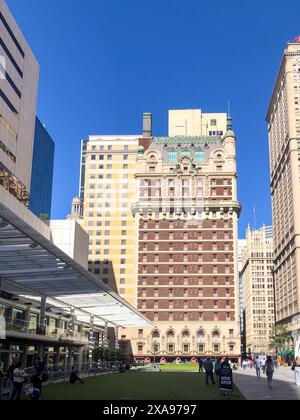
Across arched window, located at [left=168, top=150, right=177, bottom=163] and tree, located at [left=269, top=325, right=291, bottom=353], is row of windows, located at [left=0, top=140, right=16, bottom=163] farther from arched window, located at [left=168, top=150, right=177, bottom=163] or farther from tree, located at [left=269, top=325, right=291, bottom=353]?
tree, located at [left=269, top=325, right=291, bottom=353]

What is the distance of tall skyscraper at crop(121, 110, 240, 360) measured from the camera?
102m

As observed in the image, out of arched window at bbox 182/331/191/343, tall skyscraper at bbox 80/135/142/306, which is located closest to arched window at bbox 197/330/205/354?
arched window at bbox 182/331/191/343

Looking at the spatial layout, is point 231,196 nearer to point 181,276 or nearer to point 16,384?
point 181,276

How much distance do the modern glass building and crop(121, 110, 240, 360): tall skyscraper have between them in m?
39.3

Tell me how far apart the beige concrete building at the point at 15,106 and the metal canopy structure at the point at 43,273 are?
30.6 metres

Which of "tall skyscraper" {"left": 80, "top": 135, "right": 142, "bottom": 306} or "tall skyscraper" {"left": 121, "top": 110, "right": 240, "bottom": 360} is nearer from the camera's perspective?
"tall skyscraper" {"left": 121, "top": 110, "right": 240, "bottom": 360}

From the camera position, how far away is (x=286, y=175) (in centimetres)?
12138

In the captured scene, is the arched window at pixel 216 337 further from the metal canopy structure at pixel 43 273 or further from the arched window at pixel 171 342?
the metal canopy structure at pixel 43 273

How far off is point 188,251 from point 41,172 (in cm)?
6045

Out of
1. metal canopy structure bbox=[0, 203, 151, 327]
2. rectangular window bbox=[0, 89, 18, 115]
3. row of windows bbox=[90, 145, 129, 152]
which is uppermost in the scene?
row of windows bbox=[90, 145, 129, 152]

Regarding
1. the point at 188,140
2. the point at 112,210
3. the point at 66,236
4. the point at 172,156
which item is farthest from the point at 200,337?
the point at 188,140

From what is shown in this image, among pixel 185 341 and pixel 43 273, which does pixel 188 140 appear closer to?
pixel 185 341

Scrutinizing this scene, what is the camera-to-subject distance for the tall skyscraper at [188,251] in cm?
10225

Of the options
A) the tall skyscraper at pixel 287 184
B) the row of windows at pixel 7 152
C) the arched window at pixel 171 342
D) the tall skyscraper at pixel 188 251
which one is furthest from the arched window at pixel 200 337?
the row of windows at pixel 7 152
